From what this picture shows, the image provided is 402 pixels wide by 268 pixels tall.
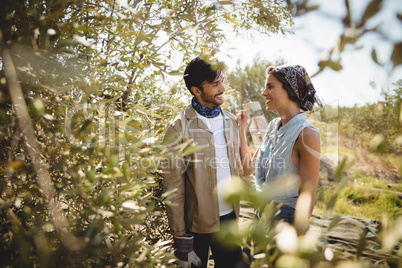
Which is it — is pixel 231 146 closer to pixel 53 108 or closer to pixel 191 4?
pixel 191 4

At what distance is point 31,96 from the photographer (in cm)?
98

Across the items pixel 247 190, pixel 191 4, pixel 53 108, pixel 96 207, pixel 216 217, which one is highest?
pixel 191 4

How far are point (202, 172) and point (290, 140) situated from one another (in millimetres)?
728

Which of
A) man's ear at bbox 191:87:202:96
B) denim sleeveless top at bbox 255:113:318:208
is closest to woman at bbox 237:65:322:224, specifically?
denim sleeveless top at bbox 255:113:318:208

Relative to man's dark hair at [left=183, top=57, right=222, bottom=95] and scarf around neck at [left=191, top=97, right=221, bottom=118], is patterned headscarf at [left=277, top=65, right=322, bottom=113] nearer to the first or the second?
man's dark hair at [left=183, top=57, right=222, bottom=95]

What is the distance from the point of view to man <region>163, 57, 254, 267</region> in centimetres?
192

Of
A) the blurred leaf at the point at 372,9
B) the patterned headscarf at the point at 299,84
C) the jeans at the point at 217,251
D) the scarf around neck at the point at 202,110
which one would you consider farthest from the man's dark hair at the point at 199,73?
the blurred leaf at the point at 372,9

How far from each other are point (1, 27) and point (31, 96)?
0.27 meters

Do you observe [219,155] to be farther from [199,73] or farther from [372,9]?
[372,9]

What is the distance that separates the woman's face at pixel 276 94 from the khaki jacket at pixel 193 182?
0.59m

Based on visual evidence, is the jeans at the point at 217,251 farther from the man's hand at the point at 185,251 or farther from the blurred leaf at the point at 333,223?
the blurred leaf at the point at 333,223

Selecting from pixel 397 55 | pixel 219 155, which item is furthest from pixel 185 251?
pixel 397 55

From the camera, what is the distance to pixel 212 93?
85.6 inches

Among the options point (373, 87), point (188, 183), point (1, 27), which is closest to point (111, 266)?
point (1, 27)
